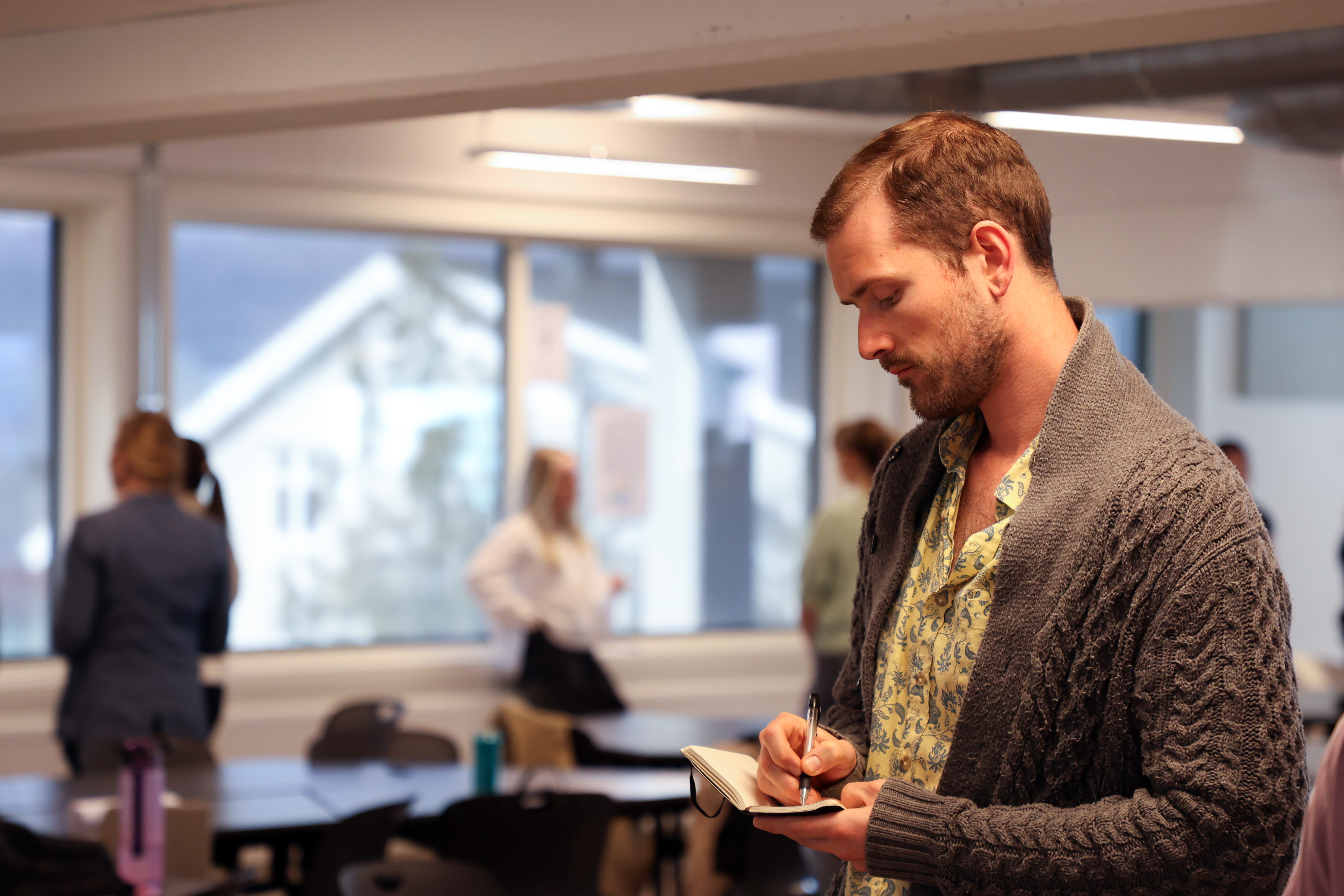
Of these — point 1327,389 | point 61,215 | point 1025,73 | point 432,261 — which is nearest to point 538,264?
point 432,261

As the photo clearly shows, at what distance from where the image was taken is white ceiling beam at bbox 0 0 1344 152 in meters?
2.00

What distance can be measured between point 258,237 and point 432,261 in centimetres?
86

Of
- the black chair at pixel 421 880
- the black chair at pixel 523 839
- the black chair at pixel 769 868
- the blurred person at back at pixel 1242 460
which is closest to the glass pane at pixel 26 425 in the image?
the black chair at pixel 523 839

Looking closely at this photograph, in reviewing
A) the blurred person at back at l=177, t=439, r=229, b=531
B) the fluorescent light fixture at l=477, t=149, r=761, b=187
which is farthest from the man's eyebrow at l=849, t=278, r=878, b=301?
the fluorescent light fixture at l=477, t=149, r=761, b=187

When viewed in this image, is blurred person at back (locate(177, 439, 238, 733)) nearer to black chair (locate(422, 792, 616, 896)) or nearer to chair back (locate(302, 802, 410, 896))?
chair back (locate(302, 802, 410, 896))

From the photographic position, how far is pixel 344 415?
21.5 ft

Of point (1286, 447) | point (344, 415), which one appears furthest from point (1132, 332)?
point (344, 415)

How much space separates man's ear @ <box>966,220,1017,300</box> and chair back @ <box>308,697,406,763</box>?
11.6 feet

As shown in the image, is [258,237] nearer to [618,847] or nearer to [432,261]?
[432,261]

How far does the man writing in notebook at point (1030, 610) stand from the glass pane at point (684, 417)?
18.1 ft

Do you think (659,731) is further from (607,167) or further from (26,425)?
(26,425)

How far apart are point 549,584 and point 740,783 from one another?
4.69 metres

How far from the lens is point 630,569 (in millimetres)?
7215

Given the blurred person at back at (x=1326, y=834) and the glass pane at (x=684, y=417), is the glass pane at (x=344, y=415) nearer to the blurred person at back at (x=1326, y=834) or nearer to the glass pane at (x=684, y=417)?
the glass pane at (x=684, y=417)
